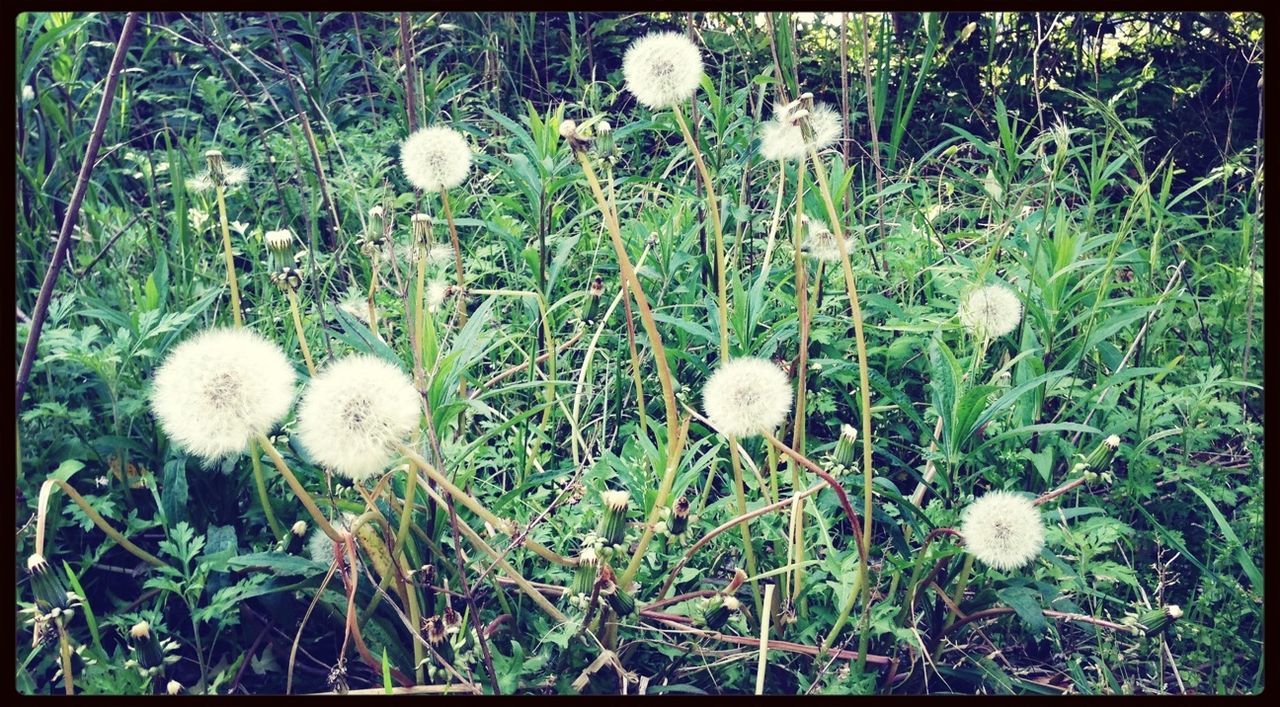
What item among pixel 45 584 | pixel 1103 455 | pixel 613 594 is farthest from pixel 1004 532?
pixel 45 584

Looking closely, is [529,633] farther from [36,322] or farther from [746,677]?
[36,322]

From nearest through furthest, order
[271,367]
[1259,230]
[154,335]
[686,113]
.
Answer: [271,367]
[154,335]
[1259,230]
[686,113]

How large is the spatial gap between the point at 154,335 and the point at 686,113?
4.24ft

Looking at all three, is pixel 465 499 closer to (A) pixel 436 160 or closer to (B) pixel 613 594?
(B) pixel 613 594

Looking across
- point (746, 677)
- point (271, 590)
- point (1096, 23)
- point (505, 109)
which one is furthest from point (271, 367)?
point (1096, 23)

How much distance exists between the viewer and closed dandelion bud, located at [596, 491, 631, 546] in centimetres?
90

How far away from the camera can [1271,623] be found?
1.15 meters

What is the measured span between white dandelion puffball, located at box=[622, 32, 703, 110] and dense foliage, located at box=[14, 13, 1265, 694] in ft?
0.09

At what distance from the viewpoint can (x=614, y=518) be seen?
901 mm

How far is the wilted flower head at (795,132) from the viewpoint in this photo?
1.04m

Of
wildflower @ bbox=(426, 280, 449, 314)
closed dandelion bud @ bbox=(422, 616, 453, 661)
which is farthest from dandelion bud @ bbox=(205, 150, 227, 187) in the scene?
closed dandelion bud @ bbox=(422, 616, 453, 661)

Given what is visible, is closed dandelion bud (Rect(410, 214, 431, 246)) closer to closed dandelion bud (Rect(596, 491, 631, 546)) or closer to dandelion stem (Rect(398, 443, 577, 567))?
dandelion stem (Rect(398, 443, 577, 567))

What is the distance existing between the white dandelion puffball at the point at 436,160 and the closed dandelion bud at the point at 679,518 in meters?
0.63

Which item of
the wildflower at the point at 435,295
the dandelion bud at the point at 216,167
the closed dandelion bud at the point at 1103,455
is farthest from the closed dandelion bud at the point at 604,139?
the closed dandelion bud at the point at 1103,455
